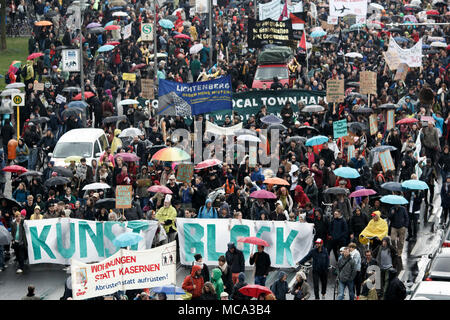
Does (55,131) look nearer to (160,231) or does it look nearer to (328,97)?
(328,97)

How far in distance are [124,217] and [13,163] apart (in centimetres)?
800

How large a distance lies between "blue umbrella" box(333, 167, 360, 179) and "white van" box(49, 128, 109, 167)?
6.64 m

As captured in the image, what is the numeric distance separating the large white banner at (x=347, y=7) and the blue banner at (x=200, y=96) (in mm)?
14311

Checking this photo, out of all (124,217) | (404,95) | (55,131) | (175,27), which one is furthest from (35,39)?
(124,217)

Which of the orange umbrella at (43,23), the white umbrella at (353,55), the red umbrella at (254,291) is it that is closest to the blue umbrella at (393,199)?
the red umbrella at (254,291)

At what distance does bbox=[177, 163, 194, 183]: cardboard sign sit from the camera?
75.4ft

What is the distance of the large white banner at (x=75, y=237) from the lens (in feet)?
68.3

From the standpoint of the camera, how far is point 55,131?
1212 inches

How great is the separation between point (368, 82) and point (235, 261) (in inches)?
477

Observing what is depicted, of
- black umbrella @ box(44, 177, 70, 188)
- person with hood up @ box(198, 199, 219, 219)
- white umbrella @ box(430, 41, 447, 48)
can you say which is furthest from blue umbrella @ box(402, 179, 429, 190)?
white umbrella @ box(430, 41, 447, 48)

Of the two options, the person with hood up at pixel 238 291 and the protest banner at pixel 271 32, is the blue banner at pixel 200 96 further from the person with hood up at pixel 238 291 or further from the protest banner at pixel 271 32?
the person with hood up at pixel 238 291

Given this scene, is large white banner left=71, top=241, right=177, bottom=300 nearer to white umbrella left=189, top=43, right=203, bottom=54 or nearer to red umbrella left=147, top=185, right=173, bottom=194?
red umbrella left=147, top=185, right=173, bottom=194

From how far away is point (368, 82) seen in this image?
97.2 feet

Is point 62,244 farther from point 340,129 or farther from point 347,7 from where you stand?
point 347,7
